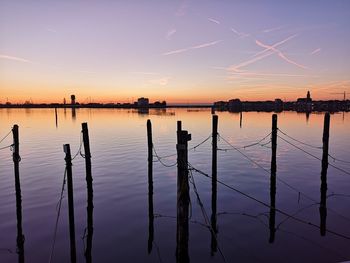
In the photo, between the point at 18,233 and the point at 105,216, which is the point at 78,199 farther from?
the point at 18,233

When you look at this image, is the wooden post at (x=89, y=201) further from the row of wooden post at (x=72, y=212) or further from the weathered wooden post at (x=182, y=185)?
the weathered wooden post at (x=182, y=185)

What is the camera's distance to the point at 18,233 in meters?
13.4

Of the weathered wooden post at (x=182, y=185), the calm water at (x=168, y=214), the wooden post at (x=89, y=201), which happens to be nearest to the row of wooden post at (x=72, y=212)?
the wooden post at (x=89, y=201)

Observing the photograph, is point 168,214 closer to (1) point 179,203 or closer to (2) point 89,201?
(2) point 89,201

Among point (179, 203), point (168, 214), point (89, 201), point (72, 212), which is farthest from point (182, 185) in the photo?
point (89, 201)

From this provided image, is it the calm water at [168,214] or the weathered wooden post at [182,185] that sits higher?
the weathered wooden post at [182,185]

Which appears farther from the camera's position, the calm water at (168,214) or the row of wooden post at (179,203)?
the calm water at (168,214)

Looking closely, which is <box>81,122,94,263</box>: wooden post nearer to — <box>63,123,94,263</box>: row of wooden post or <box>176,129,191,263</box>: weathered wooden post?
<box>63,123,94,263</box>: row of wooden post

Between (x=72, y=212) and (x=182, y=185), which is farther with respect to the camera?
(x=72, y=212)

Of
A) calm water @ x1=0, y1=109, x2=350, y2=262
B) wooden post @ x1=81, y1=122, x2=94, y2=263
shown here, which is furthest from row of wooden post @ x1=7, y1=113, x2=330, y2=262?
calm water @ x1=0, y1=109, x2=350, y2=262

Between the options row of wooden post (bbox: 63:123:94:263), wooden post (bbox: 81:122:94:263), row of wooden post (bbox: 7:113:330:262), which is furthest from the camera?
wooden post (bbox: 81:122:94:263)

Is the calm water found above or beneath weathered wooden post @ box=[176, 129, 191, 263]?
beneath

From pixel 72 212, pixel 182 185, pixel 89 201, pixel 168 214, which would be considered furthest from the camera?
pixel 89 201

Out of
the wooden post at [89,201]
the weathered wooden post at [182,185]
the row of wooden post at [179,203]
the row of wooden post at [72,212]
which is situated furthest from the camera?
the wooden post at [89,201]
